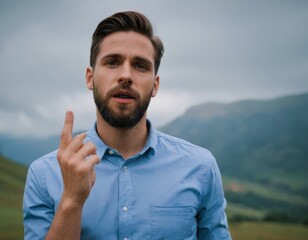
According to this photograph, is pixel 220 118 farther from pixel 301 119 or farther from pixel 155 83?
pixel 155 83

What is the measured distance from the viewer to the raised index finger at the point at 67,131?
7.23 ft

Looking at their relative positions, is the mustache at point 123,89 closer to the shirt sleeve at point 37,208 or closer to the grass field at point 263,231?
the shirt sleeve at point 37,208

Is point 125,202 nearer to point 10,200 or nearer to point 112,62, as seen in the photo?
point 112,62

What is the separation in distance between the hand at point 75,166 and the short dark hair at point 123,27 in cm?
103

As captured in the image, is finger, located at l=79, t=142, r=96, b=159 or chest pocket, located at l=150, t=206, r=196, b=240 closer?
finger, located at l=79, t=142, r=96, b=159

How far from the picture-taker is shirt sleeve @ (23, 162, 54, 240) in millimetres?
2516

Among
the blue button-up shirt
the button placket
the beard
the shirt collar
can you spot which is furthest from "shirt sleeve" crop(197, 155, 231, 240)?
the beard

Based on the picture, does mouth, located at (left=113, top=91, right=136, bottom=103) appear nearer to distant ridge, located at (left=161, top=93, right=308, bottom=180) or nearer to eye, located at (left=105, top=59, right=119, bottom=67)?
eye, located at (left=105, top=59, right=119, bottom=67)

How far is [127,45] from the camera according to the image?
2857 millimetres

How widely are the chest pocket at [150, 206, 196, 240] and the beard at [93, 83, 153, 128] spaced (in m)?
0.69

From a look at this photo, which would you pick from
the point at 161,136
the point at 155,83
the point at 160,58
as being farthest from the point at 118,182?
the point at 160,58

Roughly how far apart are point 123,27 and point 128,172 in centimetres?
124

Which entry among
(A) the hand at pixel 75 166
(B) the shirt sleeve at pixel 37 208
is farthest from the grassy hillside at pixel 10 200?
(A) the hand at pixel 75 166

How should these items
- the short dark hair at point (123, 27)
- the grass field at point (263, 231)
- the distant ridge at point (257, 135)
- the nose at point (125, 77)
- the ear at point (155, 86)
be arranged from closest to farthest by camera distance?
the nose at point (125, 77) < the short dark hair at point (123, 27) < the ear at point (155, 86) < the grass field at point (263, 231) < the distant ridge at point (257, 135)
